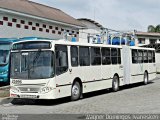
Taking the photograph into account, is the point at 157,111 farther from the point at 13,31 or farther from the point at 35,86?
the point at 13,31

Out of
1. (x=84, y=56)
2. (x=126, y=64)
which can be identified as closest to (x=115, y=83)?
(x=126, y=64)

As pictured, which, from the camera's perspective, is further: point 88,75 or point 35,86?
point 88,75

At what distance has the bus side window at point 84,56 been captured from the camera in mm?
Answer: 14951

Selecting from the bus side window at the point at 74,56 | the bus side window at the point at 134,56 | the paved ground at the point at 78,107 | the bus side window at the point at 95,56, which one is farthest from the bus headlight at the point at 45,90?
the bus side window at the point at 134,56

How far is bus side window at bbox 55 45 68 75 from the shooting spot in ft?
43.3

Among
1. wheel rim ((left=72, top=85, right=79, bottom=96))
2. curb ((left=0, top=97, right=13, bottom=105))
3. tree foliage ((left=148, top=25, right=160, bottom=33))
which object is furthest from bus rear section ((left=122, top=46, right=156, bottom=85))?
tree foliage ((left=148, top=25, right=160, bottom=33))

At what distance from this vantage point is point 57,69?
1310 cm

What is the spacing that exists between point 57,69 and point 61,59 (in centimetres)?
51

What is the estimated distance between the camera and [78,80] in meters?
14.7

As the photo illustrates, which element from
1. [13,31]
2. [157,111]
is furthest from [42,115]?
[13,31]

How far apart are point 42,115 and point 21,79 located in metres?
2.87

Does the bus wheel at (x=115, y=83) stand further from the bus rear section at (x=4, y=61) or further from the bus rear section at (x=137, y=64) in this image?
the bus rear section at (x=4, y=61)

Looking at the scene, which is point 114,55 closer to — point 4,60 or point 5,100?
point 4,60

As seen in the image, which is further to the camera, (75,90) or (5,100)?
(5,100)
